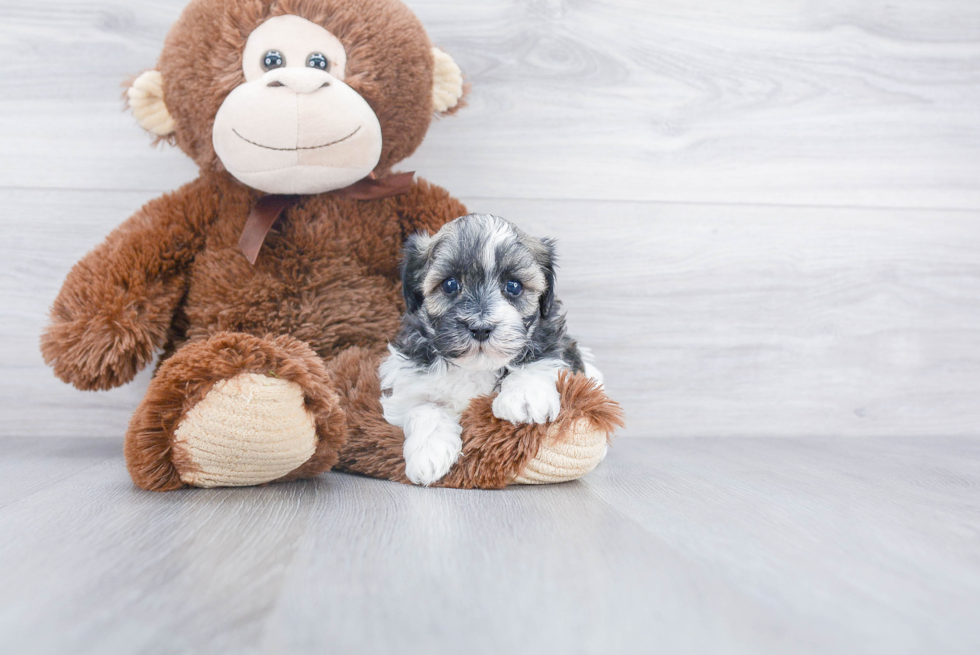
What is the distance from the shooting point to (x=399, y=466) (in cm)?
128

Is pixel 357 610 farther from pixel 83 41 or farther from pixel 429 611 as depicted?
pixel 83 41

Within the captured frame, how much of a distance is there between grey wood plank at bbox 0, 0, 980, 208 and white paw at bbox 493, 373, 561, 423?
2.54 ft

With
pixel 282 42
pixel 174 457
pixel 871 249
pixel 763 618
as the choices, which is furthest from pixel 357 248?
pixel 871 249

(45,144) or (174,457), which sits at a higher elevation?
(45,144)

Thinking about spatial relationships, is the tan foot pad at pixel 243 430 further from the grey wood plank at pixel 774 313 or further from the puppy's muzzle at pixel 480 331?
the grey wood plank at pixel 774 313

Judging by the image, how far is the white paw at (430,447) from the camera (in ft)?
3.97

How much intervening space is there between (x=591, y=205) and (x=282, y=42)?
895 mm

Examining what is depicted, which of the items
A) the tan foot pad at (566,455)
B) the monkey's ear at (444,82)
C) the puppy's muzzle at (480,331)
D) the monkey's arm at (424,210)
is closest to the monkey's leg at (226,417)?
the puppy's muzzle at (480,331)

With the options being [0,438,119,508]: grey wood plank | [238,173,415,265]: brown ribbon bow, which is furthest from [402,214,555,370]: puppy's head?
[0,438,119,508]: grey wood plank

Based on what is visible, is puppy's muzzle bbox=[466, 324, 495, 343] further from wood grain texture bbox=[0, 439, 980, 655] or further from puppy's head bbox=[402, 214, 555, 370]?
wood grain texture bbox=[0, 439, 980, 655]

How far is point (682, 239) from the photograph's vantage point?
188 centimetres

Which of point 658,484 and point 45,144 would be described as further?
point 45,144

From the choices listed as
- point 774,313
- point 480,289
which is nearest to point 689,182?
point 774,313

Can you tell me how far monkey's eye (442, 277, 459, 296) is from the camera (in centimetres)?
126
